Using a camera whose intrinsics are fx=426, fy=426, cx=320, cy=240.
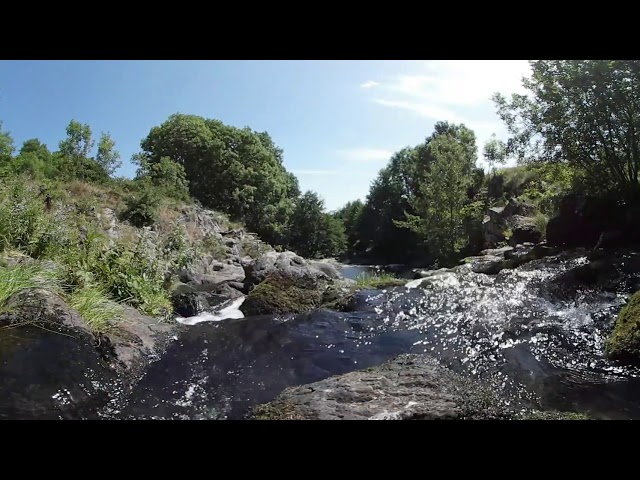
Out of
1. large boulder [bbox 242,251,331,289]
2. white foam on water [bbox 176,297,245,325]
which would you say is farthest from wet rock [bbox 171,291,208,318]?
large boulder [bbox 242,251,331,289]

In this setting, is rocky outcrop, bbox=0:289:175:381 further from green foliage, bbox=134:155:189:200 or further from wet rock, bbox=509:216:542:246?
green foliage, bbox=134:155:189:200

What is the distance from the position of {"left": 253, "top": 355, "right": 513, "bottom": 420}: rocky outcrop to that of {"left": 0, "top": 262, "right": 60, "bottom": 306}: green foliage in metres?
2.76

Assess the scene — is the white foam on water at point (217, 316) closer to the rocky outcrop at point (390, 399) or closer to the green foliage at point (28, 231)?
the green foliage at point (28, 231)

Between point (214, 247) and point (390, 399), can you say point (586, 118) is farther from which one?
point (214, 247)

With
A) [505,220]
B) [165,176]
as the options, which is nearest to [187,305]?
[165,176]

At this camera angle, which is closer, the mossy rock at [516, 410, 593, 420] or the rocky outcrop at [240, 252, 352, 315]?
the mossy rock at [516, 410, 593, 420]

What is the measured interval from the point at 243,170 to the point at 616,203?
64.0ft

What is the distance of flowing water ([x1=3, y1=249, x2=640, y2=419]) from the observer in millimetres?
3818

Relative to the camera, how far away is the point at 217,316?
7887mm

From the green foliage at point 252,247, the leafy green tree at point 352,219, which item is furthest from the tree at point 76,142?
the leafy green tree at point 352,219

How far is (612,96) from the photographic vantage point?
10.5 meters

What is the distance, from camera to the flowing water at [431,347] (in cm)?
382

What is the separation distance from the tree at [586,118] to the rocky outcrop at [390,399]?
378 inches
